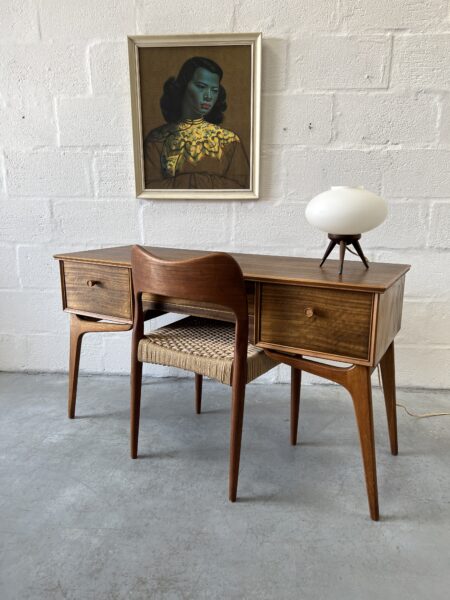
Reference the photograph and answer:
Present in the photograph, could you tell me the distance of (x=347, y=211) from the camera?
1326 millimetres

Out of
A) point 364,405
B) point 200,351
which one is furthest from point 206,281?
point 364,405

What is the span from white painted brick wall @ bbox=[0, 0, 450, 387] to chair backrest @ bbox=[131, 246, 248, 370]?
0.91m

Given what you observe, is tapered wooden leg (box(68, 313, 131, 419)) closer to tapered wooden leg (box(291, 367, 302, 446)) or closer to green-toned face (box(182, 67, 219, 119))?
tapered wooden leg (box(291, 367, 302, 446))

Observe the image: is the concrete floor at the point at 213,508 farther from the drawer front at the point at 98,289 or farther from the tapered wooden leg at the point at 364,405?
the drawer front at the point at 98,289

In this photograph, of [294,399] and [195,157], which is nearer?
[294,399]

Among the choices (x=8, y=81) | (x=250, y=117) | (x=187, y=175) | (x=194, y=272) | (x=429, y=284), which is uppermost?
(x=8, y=81)

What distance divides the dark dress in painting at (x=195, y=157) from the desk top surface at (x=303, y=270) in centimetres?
49

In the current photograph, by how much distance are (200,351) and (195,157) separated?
109 cm

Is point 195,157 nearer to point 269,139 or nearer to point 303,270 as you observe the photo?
point 269,139

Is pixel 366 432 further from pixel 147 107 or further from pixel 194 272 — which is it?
pixel 147 107

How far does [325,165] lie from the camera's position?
83.4 inches

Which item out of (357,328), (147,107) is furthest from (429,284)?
(147,107)

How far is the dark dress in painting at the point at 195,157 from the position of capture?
84.0 inches

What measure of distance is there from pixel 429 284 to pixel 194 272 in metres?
1.37
